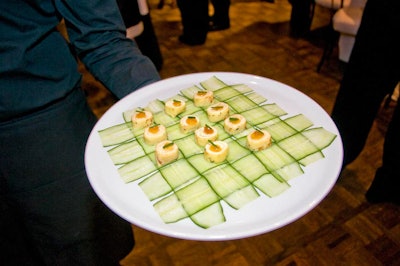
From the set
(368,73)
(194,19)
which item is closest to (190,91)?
(368,73)

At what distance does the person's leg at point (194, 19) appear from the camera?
10.9ft

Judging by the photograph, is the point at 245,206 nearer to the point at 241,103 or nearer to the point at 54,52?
the point at 241,103

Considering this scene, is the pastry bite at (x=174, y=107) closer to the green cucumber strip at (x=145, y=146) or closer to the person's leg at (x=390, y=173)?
the green cucumber strip at (x=145, y=146)

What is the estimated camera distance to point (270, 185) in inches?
33.7

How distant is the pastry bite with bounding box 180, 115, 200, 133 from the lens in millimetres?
1102

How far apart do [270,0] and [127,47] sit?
3.86m

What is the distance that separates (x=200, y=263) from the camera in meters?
1.56

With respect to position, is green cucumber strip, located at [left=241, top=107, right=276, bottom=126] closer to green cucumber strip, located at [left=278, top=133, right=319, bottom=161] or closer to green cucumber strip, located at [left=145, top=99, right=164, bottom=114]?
green cucumber strip, located at [left=278, top=133, right=319, bottom=161]

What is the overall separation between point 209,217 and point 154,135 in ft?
1.20

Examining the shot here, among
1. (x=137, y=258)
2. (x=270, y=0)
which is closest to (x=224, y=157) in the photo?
(x=137, y=258)

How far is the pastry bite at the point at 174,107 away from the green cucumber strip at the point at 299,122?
0.37 meters

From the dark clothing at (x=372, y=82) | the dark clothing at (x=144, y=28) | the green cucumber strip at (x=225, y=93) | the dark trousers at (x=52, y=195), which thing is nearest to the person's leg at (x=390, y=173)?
the dark clothing at (x=372, y=82)

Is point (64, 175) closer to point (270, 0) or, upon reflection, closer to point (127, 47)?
point (127, 47)

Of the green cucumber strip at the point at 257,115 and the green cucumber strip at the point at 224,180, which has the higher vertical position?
the green cucumber strip at the point at 257,115
